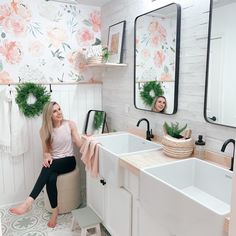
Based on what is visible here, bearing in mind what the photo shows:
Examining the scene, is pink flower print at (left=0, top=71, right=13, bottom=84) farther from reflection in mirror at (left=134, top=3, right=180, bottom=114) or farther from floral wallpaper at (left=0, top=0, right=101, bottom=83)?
reflection in mirror at (left=134, top=3, right=180, bottom=114)

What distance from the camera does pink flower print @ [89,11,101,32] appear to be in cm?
308

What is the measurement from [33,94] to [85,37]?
0.96 metres

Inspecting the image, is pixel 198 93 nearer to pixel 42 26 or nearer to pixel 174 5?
pixel 174 5

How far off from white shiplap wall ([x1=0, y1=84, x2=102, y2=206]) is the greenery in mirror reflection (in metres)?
0.15

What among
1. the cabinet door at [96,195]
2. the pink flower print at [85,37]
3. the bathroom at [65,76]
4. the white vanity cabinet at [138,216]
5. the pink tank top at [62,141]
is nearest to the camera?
the white vanity cabinet at [138,216]

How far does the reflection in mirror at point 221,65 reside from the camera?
1562mm

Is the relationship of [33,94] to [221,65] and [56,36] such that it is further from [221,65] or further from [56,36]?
[221,65]

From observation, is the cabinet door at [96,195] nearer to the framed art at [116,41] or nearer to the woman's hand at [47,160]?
the woman's hand at [47,160]

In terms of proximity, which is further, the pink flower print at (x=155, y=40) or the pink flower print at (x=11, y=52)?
the pink flower print at (x=11, y=52)

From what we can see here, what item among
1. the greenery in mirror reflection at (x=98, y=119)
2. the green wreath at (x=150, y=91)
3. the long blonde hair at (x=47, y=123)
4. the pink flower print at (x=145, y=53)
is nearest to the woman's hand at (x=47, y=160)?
the long blonde hair at (x=47, y=123)

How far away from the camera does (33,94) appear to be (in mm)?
2834

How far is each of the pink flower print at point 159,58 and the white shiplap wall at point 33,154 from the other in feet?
3.92

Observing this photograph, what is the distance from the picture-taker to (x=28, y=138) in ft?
9.55

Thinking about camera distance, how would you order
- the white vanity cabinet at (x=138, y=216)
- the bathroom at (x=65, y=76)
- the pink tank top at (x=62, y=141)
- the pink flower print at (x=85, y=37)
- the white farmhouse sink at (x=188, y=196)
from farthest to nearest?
the pink flower print at (x=85, y=37)
the pink tank top at (x=62, y=141)
the bathroom at (x=65, y=76)
the white vanity cabinet at (x=138, y=216)
the white farmhouse sink at (x=188, y=196)
